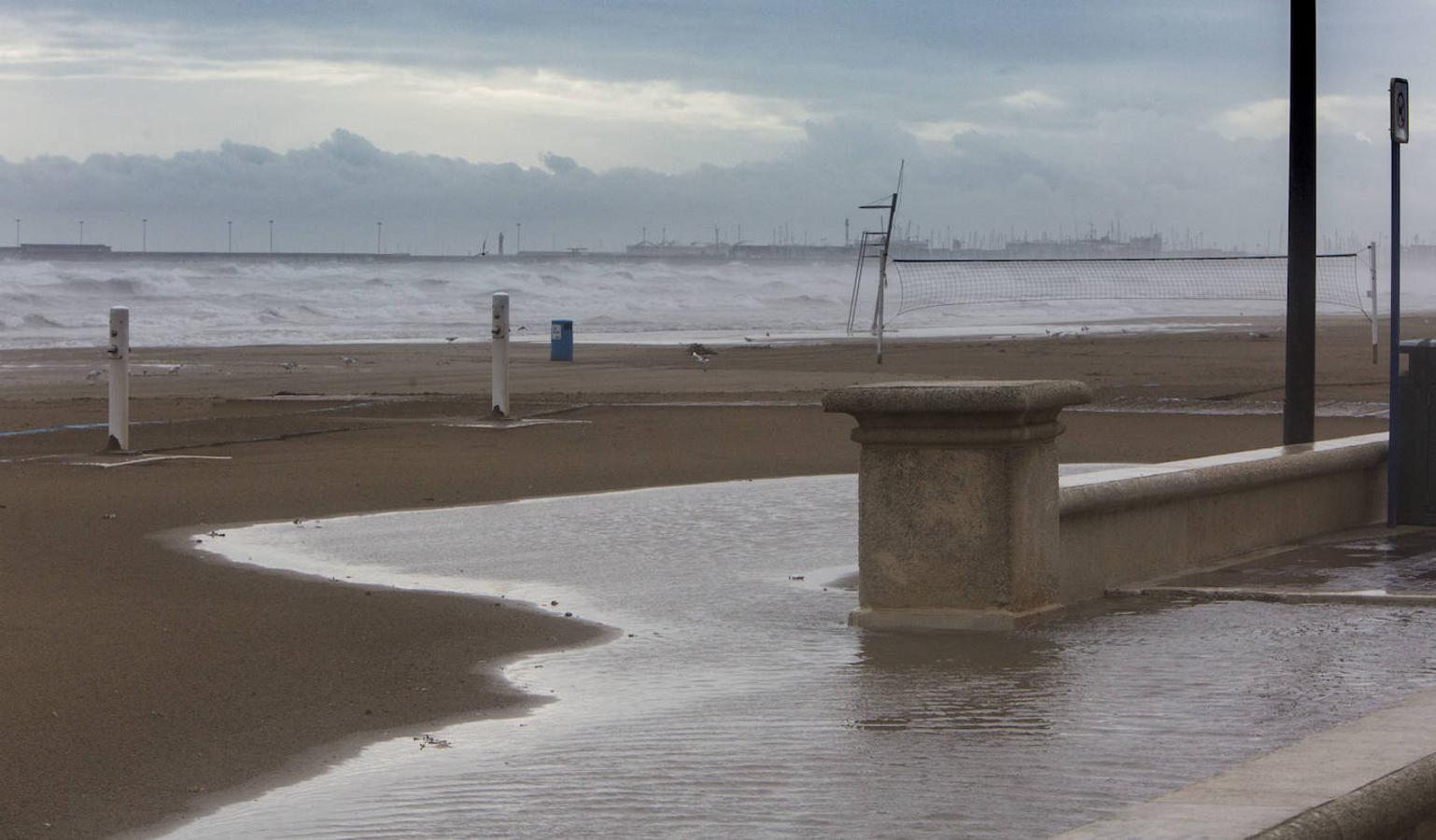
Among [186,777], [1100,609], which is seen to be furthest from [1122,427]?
[186,777]

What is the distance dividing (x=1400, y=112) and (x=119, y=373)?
1073cm

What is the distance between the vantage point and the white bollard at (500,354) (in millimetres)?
19922

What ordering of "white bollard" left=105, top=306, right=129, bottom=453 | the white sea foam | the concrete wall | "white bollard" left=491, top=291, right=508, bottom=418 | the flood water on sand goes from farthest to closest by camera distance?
the white sea foam → "white bollard" left=491, top=291, right=508, bottom=418 → "white bollard" left=105, top=306, right=129, bottom=453 → the concrete wall → the flood water on sand

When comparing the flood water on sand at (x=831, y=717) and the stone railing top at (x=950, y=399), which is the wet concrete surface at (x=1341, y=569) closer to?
the flood water on sand at (x=831, y=717)

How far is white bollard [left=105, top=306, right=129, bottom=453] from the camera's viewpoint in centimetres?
1605

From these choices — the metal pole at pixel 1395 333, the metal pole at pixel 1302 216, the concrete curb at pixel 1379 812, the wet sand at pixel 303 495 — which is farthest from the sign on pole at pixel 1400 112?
the concrete curb at pixel 1379 812

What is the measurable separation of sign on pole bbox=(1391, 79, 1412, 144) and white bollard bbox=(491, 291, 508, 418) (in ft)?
34.0

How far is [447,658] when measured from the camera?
793 centimetres

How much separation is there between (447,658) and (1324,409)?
1657 cm

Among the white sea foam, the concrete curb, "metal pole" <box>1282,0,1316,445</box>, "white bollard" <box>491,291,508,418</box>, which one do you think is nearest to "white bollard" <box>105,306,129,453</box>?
"white bollard" <box>491,291,508,418</box>

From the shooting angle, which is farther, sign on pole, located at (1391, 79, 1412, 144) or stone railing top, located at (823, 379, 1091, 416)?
sign on pole, located at (1391, 79, 1412, 144)

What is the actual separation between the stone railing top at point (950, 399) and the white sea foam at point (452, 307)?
146 feet

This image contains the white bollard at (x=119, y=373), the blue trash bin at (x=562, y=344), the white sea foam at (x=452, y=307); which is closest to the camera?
the white bollard at (x=119, y=373)

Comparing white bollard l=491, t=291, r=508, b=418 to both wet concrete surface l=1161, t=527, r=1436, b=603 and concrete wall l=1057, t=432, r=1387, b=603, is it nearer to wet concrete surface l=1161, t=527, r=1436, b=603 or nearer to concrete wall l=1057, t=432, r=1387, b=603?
concrete wall l=1057, t=432, r=1387, b=603
